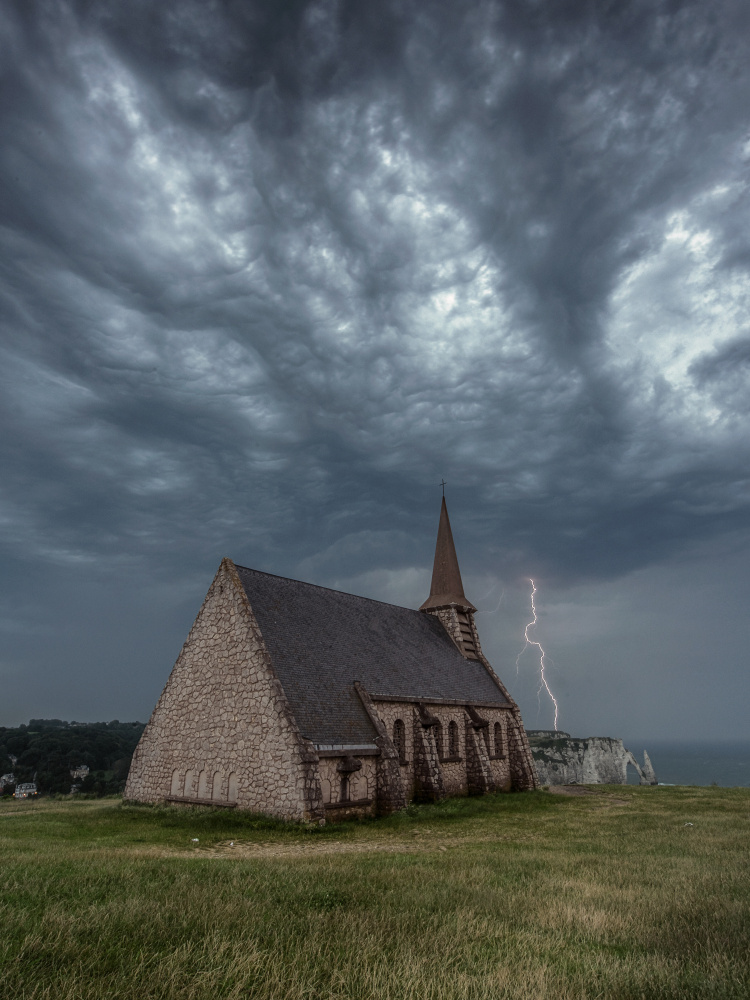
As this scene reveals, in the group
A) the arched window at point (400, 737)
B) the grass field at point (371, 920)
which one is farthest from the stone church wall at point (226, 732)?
the arched window at point (400, 737)

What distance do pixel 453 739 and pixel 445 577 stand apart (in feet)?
48.0

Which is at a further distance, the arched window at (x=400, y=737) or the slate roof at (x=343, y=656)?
the arched window at (x=400, y=737)

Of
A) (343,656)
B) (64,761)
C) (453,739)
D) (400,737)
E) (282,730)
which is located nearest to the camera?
(282,730)

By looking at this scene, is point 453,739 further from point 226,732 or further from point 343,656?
point 226,732

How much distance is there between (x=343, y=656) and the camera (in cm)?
2698

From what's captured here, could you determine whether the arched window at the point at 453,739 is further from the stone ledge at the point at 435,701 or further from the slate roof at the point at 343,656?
the slate roof at the point at 343,656

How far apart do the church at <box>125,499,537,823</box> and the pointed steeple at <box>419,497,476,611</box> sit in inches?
350

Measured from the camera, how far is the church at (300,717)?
20.8 meters

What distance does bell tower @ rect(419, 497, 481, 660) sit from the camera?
41375 mm

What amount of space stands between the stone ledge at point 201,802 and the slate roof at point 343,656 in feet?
13.9

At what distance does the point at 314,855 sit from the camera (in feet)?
45.6

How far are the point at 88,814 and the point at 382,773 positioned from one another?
11403 mm

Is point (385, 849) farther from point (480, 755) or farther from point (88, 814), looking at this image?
point (480, 755)

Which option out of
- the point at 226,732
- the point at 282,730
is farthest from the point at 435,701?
the point at 226,732
